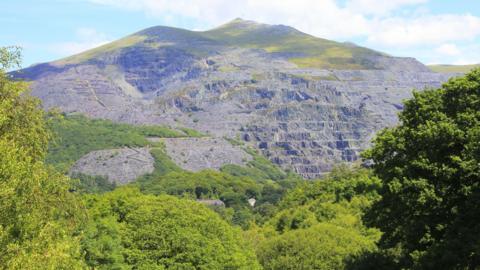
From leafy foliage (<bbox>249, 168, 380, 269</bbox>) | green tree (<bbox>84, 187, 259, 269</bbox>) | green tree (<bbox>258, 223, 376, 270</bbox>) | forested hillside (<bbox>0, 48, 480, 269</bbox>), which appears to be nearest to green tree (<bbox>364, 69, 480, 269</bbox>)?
forested hillside (<bbox>0, 48, 480, 269</bbox>)

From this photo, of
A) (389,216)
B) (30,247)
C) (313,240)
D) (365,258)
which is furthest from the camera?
(313,240)

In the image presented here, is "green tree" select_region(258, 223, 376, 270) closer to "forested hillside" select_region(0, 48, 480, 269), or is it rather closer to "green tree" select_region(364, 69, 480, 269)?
"forested hillside" select_region(0, 48, 480, 269)

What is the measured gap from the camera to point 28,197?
3142 cm

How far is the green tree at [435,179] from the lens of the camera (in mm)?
34781

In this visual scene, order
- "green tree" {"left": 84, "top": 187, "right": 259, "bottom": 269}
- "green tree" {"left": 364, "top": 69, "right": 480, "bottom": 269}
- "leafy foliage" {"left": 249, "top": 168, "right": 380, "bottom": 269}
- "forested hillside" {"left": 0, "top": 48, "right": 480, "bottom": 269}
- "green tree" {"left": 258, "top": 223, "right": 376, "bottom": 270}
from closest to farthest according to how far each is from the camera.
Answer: "forested hillside" {"left": 0, "top": 48, "right": 480, "bottom": 269}
"green tree" {"left": 364, "top": 69, "right": 480, "bottom": 269}
"green tree" {"left": 84, "top": 187, "right": 259, "bottom": 269}
"green tree" {"left": 258, "top": 223, "right": 376, "bottom": 270}
"leafy foliage" {"left": 249, "top": 168, "right": 380, "bottom": 269}

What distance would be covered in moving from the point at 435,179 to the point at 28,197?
23257 mm

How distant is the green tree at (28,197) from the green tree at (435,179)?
19.5 meters

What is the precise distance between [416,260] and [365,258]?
9.14m

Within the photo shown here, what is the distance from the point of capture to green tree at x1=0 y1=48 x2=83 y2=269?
26172 mm

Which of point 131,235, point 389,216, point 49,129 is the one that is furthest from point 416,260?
point 131,235

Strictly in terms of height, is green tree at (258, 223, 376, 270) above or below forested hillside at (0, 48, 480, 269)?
below

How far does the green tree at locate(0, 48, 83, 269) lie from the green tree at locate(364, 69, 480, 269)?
64.1 ft

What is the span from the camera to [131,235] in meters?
60.4

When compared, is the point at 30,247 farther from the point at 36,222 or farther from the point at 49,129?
the point at 49,129
